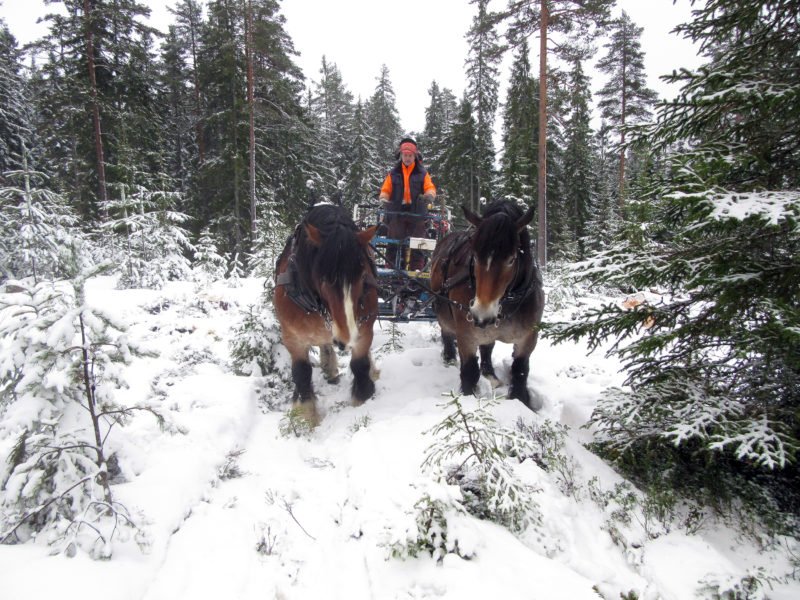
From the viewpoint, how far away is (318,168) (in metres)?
29.0

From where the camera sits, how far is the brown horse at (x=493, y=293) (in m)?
3.47

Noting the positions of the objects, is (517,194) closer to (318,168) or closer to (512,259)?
(318,168)

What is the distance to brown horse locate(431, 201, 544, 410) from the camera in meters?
3.47

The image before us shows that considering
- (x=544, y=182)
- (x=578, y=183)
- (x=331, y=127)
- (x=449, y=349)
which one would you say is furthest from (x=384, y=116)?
(x=449, y=349)

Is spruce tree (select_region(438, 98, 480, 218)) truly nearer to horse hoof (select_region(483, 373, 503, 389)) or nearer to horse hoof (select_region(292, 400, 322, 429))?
horse hoof (select_region(483, 373, 503, 389))

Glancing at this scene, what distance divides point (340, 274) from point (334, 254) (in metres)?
0.19

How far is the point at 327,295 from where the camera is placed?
3.68 metres

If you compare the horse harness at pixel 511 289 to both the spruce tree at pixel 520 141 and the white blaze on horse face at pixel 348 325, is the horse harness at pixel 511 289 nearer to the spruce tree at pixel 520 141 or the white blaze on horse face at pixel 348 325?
the white blaze on horse face at pixel 348 325

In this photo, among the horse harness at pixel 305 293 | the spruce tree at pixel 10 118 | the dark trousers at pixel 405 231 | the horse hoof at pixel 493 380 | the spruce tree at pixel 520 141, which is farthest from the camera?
the spruce tree at pixel 10 118

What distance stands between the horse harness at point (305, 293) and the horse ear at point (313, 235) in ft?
1.41

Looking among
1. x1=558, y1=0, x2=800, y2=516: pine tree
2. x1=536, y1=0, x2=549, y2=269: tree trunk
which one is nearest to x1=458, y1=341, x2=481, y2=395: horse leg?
x1=558, y1=0, x2=800, y2=516: pine tree

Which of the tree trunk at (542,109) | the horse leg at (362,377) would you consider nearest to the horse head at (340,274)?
the horse leg at (362,377)

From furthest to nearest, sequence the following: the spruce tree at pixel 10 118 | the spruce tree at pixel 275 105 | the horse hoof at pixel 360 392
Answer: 1. the spruce tree at pixel 10 118
2. the spruce tree at pixel 275 105
3. the horse hoof at pixel 360 392

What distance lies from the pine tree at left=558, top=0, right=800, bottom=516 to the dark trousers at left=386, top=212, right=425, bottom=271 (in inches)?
161
